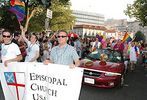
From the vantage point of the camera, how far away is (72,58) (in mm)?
6715

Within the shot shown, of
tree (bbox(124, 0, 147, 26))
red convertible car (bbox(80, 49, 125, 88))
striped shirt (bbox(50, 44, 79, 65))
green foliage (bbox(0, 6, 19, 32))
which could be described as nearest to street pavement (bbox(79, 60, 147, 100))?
red convertible car (bbox(80, 49, 125, 88))

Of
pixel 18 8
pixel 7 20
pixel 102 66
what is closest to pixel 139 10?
pixel 7 20

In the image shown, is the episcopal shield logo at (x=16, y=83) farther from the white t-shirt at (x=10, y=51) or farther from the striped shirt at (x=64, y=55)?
the striped shirt at (x=64, y=55)

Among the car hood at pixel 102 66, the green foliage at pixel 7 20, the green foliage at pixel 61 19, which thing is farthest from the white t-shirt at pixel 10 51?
the green foliage at pixel 61 19

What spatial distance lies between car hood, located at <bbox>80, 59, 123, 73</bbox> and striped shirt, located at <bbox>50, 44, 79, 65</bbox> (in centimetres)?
537

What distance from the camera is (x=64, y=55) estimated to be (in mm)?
6637

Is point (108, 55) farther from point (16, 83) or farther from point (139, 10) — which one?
point (139, 10)

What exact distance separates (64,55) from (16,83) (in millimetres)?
1039

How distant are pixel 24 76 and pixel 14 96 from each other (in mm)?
459

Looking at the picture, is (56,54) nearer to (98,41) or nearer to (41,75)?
(41,75)

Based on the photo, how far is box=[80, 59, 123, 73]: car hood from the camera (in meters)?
12.0

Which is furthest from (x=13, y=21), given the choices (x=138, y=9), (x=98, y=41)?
(x=98, y=41)

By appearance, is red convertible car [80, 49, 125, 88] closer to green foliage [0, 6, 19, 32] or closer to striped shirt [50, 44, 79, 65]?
striped shirt [50, 44, 79, 65]

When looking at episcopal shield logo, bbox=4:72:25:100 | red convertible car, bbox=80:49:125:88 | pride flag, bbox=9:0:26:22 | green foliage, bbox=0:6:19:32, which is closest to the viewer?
episcopal shield logo, bbox=4:72:25:100
